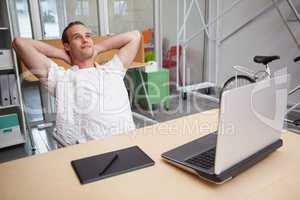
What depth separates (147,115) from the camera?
3686 millimetres

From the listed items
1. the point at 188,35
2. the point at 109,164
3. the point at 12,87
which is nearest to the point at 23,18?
Answer: the point at 12,87

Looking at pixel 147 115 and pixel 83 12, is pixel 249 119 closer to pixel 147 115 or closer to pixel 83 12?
pixel 147 115

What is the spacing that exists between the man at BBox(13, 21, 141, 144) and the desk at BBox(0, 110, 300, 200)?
1.37 ft

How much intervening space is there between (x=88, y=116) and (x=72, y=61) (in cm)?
→ 34

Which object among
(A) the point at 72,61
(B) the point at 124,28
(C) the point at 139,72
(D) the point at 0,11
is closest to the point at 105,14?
(B) the point at 124,28

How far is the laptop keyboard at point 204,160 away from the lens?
828 millimetres

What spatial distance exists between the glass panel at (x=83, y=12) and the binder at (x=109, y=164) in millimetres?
3061

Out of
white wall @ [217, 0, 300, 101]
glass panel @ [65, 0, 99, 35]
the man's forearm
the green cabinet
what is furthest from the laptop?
glass panel @ [65, 0, 99, 35]

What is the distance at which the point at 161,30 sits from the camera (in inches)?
175

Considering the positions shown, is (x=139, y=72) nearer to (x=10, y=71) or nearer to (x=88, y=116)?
(x=10, y=71)

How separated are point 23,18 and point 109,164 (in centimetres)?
298

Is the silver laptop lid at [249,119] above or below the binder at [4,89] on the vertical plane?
above

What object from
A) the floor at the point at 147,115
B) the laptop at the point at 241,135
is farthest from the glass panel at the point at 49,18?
the laptop at the point at 241,135

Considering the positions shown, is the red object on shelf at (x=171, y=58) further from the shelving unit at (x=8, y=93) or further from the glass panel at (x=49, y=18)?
the shelving unit at (x=8, y=93)
